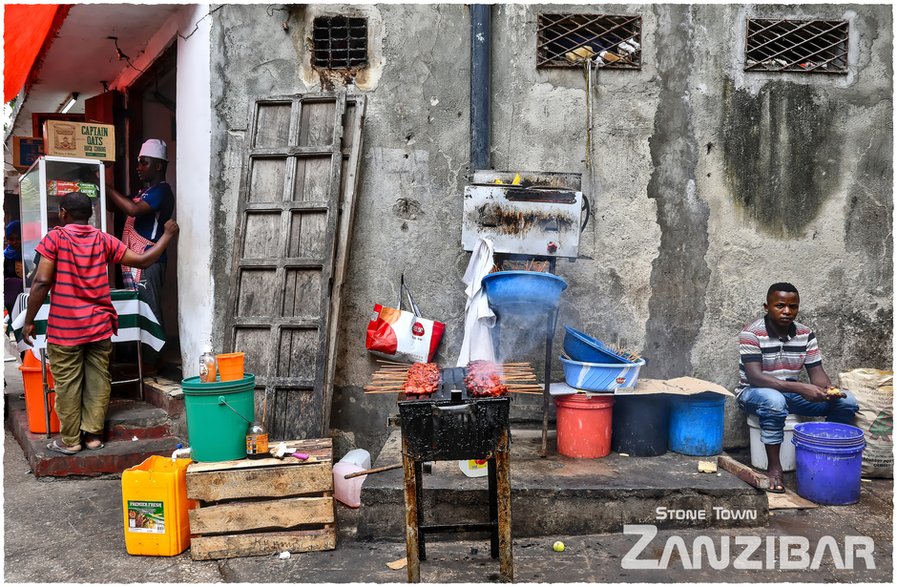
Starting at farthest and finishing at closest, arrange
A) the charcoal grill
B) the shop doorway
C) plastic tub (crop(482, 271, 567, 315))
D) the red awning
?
the shop doorway → the red awning → plastic tub (crop(482, 271, 567, 315)) → the charcoal grill

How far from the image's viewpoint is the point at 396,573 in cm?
417

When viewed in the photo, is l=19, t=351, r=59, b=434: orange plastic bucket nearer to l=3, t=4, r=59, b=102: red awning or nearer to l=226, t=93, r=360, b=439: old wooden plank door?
l=226, t=93, r=360, b=439: old wooden plank door

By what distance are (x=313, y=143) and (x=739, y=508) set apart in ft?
14.6

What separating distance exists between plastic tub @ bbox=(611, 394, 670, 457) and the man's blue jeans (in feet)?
2.41

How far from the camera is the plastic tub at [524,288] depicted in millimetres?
4949

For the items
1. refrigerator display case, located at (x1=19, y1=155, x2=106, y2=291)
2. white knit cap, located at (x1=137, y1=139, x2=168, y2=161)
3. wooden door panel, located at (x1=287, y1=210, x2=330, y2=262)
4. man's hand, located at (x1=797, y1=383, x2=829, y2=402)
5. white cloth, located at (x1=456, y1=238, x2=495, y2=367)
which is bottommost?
man's hand, located at (x1=797, y1=383, x2=829, y2=402)

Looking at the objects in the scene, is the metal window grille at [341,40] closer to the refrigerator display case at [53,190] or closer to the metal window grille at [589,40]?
the metal window grille at [589,40]

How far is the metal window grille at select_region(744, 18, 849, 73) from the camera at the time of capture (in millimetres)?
6082

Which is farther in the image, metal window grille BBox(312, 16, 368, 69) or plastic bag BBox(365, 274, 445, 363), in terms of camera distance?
metal window grille BBox(312, 16, 368, 69)

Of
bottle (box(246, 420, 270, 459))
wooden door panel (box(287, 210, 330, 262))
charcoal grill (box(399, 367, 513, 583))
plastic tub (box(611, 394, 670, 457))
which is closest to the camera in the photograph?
charcoal grill (box(399, 367, 513, 583))

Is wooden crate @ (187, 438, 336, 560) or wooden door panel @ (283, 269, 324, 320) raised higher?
wooden door panel @ (283, 269, 324, 320)

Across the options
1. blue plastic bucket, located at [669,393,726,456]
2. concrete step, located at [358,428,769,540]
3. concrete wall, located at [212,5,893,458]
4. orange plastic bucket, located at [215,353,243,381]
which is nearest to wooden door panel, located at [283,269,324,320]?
concrete wall, located at [212,5,893,458]

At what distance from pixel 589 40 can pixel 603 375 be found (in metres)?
2.96

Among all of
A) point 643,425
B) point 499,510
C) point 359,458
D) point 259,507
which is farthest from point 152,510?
point 643,425
